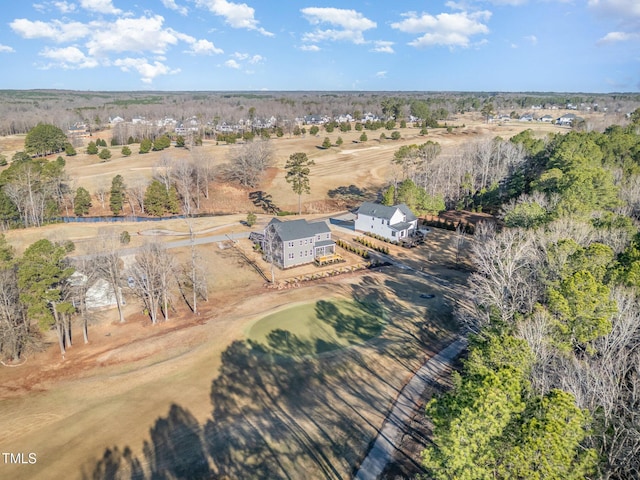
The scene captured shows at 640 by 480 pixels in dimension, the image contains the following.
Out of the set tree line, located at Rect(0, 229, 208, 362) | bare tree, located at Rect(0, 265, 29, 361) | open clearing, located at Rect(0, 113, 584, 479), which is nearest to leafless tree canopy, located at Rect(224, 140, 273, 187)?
open clearing, located at Rect(0, 113, 584, 479)

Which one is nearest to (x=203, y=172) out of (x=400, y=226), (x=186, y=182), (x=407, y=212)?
(x=186, y=182)

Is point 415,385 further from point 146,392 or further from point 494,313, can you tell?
point 146,392

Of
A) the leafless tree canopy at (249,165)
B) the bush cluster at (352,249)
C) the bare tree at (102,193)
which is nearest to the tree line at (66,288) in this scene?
the bush cluster at (352,249)

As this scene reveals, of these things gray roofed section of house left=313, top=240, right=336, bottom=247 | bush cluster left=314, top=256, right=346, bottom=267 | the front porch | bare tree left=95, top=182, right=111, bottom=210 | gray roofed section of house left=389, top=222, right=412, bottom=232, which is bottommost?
bush cluster left=314, top=256, right=346, bottom=267

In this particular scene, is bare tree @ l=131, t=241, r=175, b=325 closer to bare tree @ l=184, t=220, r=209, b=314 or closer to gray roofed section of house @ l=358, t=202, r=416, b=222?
bare tree @ l=184, t=220, r=209, b=314

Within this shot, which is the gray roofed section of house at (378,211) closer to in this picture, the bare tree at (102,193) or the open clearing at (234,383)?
the open clearing at (234,383)

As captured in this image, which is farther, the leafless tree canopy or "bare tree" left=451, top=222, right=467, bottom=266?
the leafless tree canopy

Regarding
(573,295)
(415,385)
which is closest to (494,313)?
(573,295)
